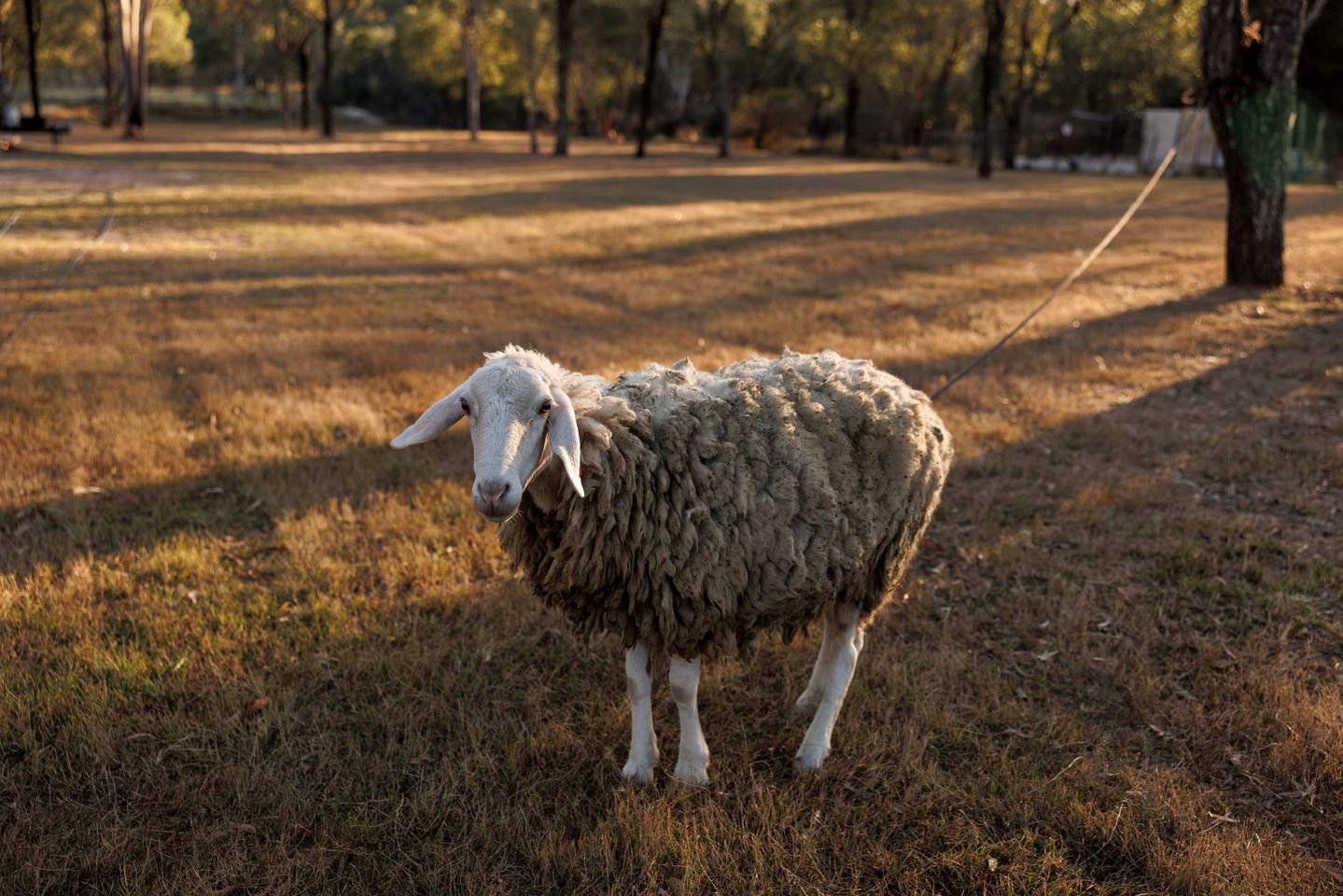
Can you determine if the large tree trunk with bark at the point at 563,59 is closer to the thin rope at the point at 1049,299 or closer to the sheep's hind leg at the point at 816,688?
the thin rope at the point at 1049,299

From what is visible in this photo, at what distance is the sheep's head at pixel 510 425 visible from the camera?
257 cm

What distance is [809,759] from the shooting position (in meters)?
3.39

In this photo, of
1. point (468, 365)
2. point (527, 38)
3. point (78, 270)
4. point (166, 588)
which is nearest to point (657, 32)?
point (527, 38)

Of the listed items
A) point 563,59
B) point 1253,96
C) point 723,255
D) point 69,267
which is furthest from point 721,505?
point 563,59

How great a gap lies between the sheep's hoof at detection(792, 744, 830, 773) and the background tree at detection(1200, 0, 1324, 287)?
10888mm

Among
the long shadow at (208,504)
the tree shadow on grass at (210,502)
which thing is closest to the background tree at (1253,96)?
the tree shadow on grass at (210,502)

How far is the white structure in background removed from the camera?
112 ft

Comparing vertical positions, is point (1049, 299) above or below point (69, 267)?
below

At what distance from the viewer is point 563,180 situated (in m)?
27.7

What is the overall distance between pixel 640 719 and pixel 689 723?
188 millimetres

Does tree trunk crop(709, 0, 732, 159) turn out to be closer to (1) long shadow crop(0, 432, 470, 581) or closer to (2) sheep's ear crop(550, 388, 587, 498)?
(1) long shadow crop(0, 432, 470, 581)

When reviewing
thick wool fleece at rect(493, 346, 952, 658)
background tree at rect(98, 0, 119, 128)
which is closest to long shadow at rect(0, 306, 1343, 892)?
thick wool fleece at rect(493, 346, 952, 658)

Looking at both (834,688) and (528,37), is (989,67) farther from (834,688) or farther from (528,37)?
(834,688)

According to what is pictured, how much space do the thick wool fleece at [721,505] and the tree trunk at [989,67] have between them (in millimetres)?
31547
